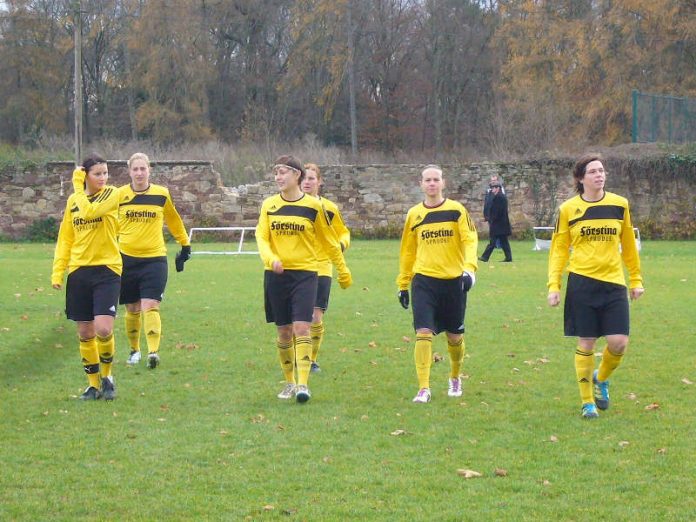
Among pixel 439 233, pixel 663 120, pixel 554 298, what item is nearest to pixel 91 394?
pixel 439 233

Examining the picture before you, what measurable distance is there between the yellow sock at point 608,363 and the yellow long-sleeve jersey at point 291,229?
7.61ft

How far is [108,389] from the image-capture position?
8.29 m

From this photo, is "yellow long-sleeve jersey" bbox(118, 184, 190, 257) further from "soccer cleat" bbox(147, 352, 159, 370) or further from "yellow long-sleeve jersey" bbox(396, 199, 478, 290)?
"yellow long-sleeve jersey" bbox(396, 199, 478, 290)

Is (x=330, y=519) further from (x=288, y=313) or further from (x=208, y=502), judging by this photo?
(x=288, y=313)

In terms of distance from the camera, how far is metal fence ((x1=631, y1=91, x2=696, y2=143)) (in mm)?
32562

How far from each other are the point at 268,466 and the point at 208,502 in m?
0.79

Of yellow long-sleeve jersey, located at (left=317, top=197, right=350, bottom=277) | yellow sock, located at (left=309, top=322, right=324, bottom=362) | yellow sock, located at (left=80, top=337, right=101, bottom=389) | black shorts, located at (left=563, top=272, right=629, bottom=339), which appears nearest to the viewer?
black shorts, located at (left=563, top=272, right=629, bottom=339)

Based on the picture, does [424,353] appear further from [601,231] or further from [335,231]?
[601,231]

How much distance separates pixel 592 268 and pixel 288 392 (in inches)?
104

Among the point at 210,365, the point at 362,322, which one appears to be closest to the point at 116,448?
the point at 210,365

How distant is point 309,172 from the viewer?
938 cm

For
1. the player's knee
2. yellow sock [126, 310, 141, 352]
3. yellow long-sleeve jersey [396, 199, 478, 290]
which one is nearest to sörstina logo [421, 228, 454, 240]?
yellow long-sleeve jersey [396, 199, 478, 290]

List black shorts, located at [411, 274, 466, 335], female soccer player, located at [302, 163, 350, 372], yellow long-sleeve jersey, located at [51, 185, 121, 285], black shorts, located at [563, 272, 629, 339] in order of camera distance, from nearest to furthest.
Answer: black shorts, located at [563, 272, 629, 339], black shorts, located at [411, 274, 466, 335], yellow long-sleeve jersey, located at [51, 185, 121, 285], female soccer player, located at [302, 163, 350, 372]

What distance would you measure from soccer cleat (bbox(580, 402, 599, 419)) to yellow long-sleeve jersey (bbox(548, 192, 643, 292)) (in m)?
0.87
